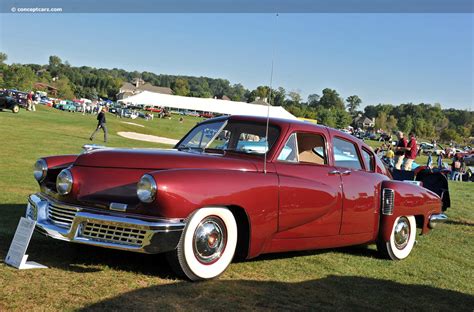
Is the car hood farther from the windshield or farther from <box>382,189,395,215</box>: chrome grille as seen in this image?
<box>382,189,395,215</box>: chrome grille

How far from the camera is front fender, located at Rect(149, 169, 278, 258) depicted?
3.96 metres

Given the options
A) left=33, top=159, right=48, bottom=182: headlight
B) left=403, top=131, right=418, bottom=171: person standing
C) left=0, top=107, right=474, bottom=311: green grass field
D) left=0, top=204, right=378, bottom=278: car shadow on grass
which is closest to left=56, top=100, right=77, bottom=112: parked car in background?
left=403, top=131, right=418, bottom=171: person standing

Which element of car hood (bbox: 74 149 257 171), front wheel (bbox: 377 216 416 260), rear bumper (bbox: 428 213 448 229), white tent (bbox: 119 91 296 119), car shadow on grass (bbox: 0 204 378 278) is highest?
white tent (bbox: 119 91 296 119)

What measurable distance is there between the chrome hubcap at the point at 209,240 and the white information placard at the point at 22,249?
1.32 metres

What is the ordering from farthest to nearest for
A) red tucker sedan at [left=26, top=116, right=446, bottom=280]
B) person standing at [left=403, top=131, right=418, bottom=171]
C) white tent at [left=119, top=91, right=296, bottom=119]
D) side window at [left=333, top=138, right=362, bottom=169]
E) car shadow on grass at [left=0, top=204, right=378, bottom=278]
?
white tent at [left=119, top=91, right=296, bottom=119]
person standing at [left=403, top=131, right=418, bottom=171]
side window at [left=333, top=138, right=362, bottom=169]
car shadow on grass at [left=0, top=204, right=378, bottom=278]
red tucker sedan at [left=26, top=116, right=446, bottom=280]

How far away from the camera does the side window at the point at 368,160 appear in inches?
239

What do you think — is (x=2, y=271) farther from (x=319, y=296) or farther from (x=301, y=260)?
(x=301, y=260)

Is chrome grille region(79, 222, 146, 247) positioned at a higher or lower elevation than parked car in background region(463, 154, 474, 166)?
higher

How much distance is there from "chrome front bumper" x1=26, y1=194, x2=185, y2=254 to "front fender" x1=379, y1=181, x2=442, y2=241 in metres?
2.91

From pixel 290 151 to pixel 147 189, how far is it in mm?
1783

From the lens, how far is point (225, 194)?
4199mm

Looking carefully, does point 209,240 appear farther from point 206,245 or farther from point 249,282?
point 249,282

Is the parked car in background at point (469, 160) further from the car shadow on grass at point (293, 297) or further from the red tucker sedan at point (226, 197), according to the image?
the car shadow on grass at point (293, 297)

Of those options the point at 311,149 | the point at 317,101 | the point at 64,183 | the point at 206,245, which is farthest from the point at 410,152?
the point at 317,101
